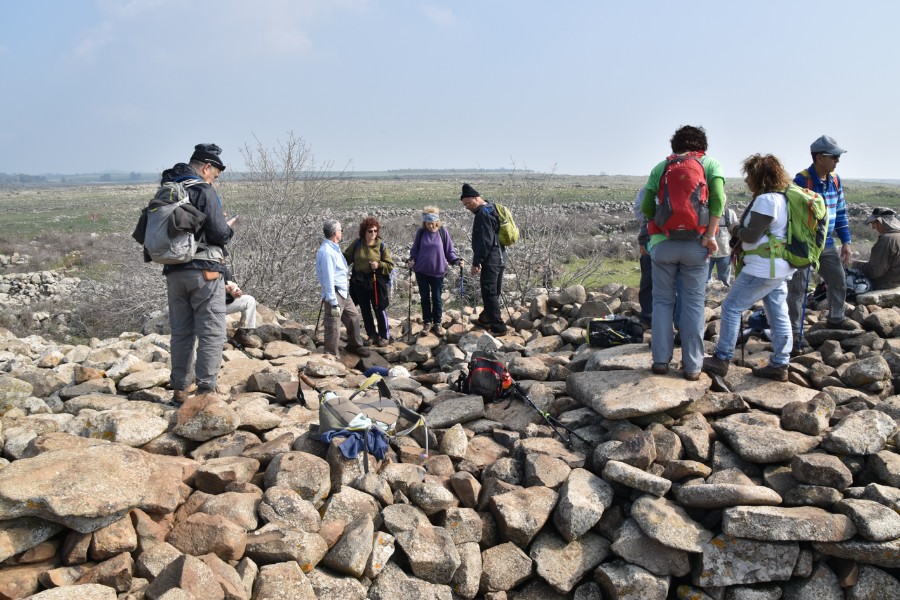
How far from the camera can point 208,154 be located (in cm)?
548

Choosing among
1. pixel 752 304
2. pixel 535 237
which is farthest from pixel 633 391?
pixel 535 237

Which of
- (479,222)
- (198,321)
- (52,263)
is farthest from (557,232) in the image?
(52,263)

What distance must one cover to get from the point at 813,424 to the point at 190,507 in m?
4.73

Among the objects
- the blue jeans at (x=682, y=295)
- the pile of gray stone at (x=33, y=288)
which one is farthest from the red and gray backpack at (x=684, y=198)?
the pile of gray stone at (x=33, y=288)

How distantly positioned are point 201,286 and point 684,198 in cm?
403

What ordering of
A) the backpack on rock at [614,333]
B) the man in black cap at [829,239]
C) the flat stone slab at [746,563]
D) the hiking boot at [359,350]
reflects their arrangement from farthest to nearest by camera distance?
the hiking boot at [359,350] < the backpack on rock at [614,333] < the man in black cap at [829,239] < the flat stone slab at [746,563]

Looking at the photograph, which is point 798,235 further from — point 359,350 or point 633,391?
point 359,350

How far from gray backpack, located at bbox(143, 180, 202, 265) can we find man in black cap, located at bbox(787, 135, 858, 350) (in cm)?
580

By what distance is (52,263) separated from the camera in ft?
80.2

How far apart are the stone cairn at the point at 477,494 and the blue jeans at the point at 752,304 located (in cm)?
37

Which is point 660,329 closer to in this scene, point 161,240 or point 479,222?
point 479,222

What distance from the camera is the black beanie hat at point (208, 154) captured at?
544 cm

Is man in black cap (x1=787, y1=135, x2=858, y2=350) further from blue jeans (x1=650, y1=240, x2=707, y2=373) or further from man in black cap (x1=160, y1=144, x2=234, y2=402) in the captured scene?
man in black cap (x1=160, y1=144, x2=234, y2=402)

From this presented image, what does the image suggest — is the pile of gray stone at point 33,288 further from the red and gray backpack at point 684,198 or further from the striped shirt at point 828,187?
the striped shirt at point 828,187
